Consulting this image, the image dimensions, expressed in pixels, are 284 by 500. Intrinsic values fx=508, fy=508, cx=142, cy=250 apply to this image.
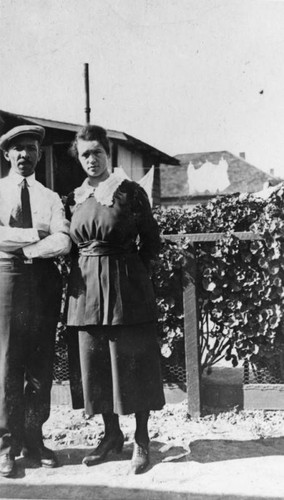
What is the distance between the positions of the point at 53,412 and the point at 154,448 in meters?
1.17

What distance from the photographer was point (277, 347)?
399 centimetres

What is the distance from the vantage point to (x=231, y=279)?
4.04m

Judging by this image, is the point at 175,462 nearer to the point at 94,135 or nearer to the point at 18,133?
the point at 94,135

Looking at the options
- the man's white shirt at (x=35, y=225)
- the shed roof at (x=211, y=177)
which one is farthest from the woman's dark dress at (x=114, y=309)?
the shed roof at (x=211, y=177)

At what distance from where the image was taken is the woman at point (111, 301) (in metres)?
3.06

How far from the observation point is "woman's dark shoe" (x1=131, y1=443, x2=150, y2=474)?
119 inches

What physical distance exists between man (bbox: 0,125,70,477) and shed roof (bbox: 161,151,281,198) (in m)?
28.9

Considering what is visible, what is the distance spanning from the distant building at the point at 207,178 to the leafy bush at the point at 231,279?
26827 mm

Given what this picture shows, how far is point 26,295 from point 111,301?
1.70 feet

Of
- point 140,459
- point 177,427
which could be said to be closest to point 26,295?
point 140,459

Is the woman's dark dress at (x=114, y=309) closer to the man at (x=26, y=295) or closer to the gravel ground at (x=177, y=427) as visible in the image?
the man at (x=26, y=295)

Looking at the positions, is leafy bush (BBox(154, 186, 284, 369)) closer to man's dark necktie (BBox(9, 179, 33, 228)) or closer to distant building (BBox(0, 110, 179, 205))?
man's dark necktie (BBox(9, 179, 33, 228))

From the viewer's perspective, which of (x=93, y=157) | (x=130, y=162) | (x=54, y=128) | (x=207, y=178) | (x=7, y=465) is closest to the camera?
(x=7, y=465)

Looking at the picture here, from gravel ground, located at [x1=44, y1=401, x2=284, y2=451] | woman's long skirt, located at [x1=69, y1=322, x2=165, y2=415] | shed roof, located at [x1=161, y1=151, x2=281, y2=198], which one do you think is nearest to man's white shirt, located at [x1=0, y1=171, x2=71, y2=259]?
woman's long skirt, located at [x1=69, y1=322, x2=165, y2=415]
